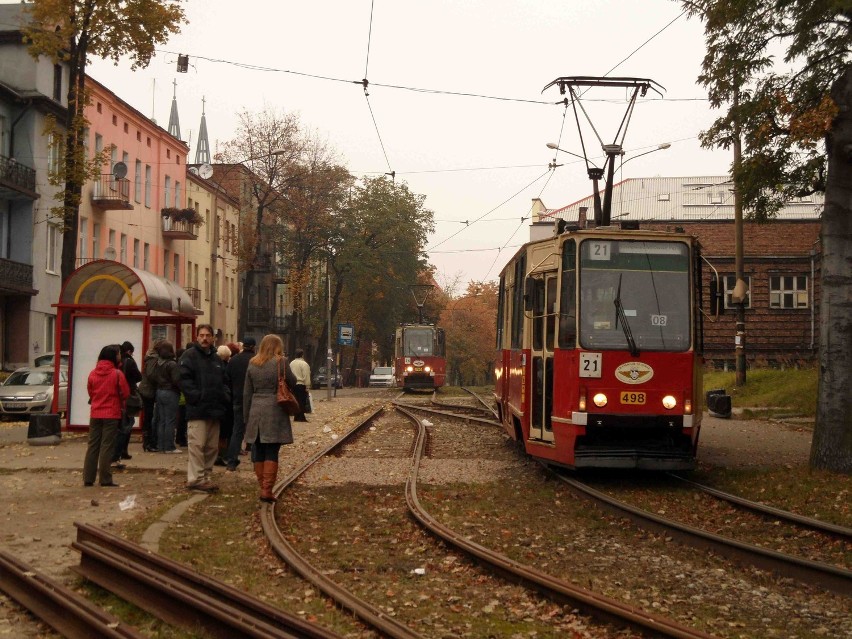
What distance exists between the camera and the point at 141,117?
52656 millimetres

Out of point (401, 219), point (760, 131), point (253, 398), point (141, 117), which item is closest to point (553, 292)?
point (760, 131)

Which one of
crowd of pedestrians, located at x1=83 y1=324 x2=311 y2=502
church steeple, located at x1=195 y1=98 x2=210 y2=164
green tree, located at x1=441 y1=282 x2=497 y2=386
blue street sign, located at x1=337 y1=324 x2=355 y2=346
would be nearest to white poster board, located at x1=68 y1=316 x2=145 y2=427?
crowd of pedestrians, located at x1=83 y1=324 x2=311 y2=502

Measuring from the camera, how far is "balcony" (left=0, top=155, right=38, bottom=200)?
1502 inches

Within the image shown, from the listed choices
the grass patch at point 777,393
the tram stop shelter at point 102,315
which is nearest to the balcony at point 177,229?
the grass patch at point 777,393

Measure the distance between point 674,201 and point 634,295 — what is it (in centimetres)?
5503

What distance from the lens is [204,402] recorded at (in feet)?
43.2

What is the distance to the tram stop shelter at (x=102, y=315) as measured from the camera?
19.5 metres

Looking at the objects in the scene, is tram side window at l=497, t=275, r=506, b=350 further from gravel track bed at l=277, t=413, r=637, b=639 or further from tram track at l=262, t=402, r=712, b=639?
tram track at l=262, t=402, r=712, b=639

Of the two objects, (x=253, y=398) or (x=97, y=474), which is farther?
(x=97, y=474)

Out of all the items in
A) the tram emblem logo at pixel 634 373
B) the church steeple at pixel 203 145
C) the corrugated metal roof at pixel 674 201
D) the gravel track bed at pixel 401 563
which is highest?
the church steeple at pixel 203 145

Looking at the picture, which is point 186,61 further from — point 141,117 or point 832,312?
point 141,117

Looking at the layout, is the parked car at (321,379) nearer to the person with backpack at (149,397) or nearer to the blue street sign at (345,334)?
the blue street sign at (345,334)

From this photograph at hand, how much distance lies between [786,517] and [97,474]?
843 cm

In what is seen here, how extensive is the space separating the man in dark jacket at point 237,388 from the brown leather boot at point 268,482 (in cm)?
348
